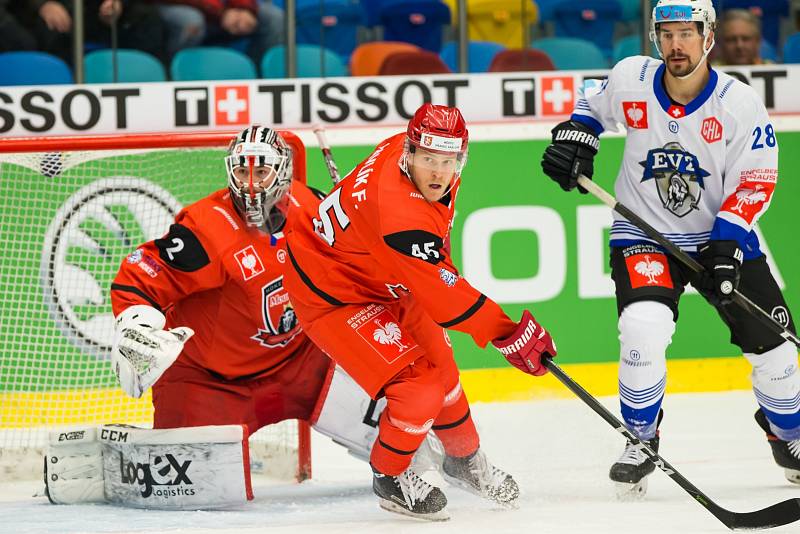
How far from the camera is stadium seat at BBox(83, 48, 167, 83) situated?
530 cm

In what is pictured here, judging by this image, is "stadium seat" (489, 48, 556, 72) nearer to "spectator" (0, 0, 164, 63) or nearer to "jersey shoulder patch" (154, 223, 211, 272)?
"spectator" (0, 0, 164, 63)

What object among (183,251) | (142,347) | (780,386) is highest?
(183,251)

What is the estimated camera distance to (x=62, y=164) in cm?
412

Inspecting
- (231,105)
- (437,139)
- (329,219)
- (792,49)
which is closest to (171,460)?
(329,219)

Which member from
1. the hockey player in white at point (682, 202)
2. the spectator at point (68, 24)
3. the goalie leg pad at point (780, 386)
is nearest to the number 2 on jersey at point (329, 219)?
the hockey player in white at point (682, 202)

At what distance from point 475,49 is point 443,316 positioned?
270 centimetres

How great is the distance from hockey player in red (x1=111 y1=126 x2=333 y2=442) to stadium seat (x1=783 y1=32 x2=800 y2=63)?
8.99 feet

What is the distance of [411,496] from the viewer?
3.29 metres

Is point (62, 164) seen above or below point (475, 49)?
below

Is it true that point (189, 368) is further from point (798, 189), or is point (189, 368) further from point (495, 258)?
point (798, 189)

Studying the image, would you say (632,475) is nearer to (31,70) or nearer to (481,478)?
(481,478)

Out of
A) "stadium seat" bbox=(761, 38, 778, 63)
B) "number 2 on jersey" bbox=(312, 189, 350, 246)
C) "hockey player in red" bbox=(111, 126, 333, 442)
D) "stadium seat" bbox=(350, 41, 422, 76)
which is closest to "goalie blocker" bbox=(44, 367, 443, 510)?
"hockey player in red" bbox=(111, 126, 333, 442)

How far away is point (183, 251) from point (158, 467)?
572 millimetres

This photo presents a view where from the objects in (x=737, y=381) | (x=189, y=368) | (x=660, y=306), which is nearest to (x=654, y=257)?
(x=660, y=306)
